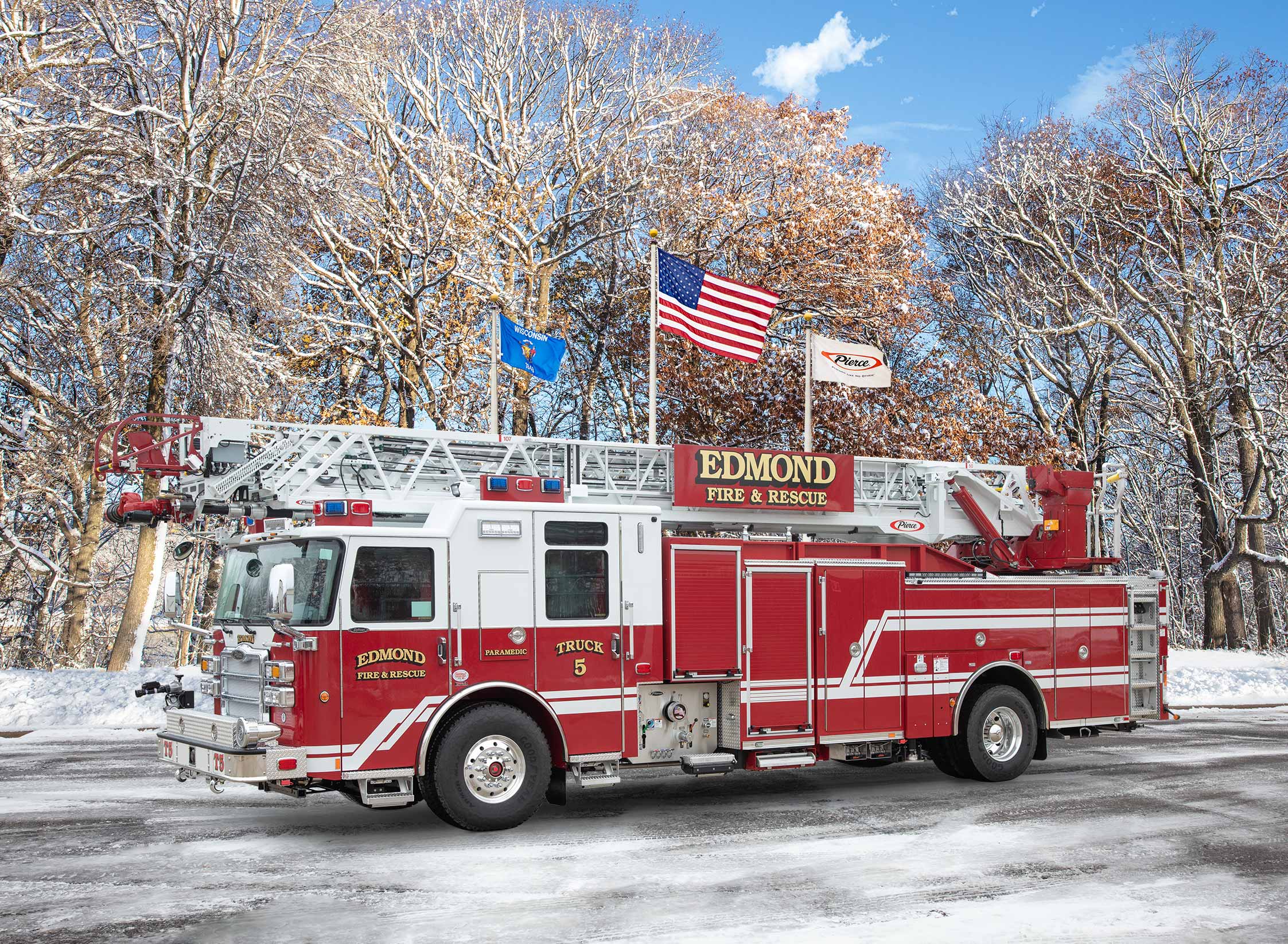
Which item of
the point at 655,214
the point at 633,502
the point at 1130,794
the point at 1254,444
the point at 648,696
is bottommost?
the point at 1130,794

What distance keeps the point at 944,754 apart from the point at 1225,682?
13909mm

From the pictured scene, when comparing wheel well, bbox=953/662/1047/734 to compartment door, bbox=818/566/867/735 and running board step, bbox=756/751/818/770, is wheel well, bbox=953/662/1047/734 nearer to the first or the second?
compartment door, bbox=818/566/867/735

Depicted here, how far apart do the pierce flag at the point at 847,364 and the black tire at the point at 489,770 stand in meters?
8.86

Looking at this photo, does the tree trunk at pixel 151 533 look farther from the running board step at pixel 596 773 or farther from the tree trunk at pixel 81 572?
the running board step at pixel 596 773

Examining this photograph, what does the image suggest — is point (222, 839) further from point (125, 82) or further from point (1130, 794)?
point (125, 82)

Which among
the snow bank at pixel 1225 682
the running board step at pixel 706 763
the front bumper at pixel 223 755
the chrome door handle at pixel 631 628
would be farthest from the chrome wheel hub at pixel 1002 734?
the snow bank at pixel 1225 682

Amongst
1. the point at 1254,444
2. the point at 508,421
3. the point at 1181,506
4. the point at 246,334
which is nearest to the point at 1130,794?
the point at 246,334

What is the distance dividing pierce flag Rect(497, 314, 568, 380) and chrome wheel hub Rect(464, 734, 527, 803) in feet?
29.1

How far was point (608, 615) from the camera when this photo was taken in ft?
32.4

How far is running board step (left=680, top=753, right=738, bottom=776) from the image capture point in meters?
10.2

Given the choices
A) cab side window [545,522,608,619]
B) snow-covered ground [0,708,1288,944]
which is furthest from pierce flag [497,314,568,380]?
cab side window [545,522,608,619]

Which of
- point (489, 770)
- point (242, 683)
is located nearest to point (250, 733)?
point (242, 683)

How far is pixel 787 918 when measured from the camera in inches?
271

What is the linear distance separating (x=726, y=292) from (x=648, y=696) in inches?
330
